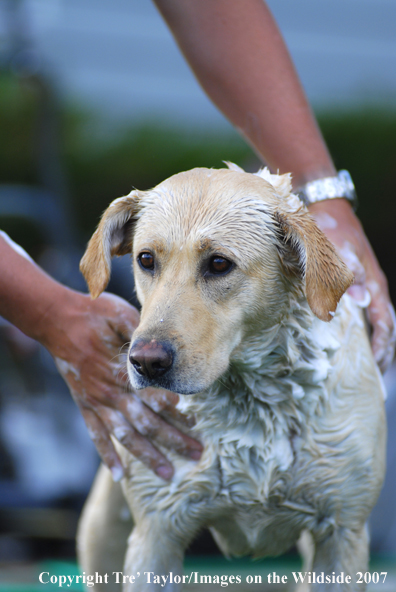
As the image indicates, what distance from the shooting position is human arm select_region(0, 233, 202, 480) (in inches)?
78.6

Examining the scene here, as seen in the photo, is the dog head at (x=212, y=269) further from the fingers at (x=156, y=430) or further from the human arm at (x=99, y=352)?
the fingers at (x=156, y=430)

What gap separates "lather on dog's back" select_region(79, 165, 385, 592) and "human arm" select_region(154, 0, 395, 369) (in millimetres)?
329

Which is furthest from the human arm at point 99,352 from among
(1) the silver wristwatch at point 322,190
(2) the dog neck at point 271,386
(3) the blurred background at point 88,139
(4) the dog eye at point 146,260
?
(3) the blurred background at point 88,139

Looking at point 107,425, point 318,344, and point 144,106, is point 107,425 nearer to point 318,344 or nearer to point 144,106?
point 318,344

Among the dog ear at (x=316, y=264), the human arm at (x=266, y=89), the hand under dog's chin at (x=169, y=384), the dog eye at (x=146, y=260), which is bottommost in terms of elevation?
the hand under dog's chin at (x=169, y=384)

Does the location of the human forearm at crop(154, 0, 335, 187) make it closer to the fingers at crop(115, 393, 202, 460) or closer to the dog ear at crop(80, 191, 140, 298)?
the dog ear at crop(80, 191, 140, 298)

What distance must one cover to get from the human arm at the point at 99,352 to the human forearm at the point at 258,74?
789 mm

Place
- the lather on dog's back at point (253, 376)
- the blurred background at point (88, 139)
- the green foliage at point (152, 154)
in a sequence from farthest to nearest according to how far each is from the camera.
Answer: the green foliage at point (152, 154)
the blurred background at point (88, 139)
the lather on dog's back at point (253, 376)

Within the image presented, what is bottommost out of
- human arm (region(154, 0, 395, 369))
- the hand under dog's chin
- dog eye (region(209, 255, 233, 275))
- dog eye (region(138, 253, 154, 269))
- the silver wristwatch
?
the hand under dog's chin

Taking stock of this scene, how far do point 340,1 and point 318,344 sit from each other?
24.6ft

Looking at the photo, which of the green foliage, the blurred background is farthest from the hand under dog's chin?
the green foliage

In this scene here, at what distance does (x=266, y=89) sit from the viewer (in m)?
2.30

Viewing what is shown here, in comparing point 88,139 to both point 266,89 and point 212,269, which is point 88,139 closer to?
point 266,89

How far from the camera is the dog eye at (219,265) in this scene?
5.81 feet
